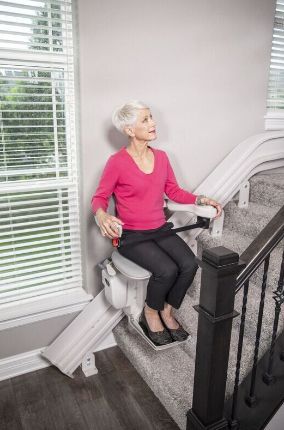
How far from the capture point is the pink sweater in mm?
1914

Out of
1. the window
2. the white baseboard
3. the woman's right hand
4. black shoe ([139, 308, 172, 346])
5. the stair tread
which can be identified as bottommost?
the white baseboard

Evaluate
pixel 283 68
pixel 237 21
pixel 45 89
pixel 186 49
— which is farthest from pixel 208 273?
pixel 283 68

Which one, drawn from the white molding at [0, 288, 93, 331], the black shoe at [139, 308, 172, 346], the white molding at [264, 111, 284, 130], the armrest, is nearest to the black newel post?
the black shoe at [139, 308, 172, 346]

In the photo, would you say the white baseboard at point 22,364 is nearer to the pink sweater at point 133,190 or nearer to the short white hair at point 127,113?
the pink sweater at point 133,190

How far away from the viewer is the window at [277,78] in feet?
8.72

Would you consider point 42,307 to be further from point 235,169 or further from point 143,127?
point 235,169

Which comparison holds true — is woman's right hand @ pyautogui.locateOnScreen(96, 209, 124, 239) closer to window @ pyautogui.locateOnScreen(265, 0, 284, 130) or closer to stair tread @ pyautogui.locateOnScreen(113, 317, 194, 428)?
stair tread @ pyautogui.locateOnScreen(113, 317, 194, 428)

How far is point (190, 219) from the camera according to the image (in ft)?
7.59

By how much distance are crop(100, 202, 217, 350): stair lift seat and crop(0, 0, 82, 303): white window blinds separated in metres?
0.33

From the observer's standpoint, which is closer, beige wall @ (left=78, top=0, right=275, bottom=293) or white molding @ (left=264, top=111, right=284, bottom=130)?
beige wall @ (left=78, top=0, right=275, bottom=293)

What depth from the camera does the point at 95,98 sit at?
200 cm

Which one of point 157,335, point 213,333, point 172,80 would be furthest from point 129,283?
point 172,80

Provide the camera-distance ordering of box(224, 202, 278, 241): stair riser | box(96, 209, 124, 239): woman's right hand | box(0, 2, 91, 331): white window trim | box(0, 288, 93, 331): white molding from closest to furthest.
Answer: box(96, 209, 124, 239): woman's right hand < box(0, 2, 91, 331): white window trim < box(0, 288, 93, 331): white molding < box(224, 202, 278, 241): stair riser

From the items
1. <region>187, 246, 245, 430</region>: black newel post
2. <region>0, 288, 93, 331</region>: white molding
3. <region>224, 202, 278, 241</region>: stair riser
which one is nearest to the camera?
<region>187, 246, 245, 430</region>: black newel post
